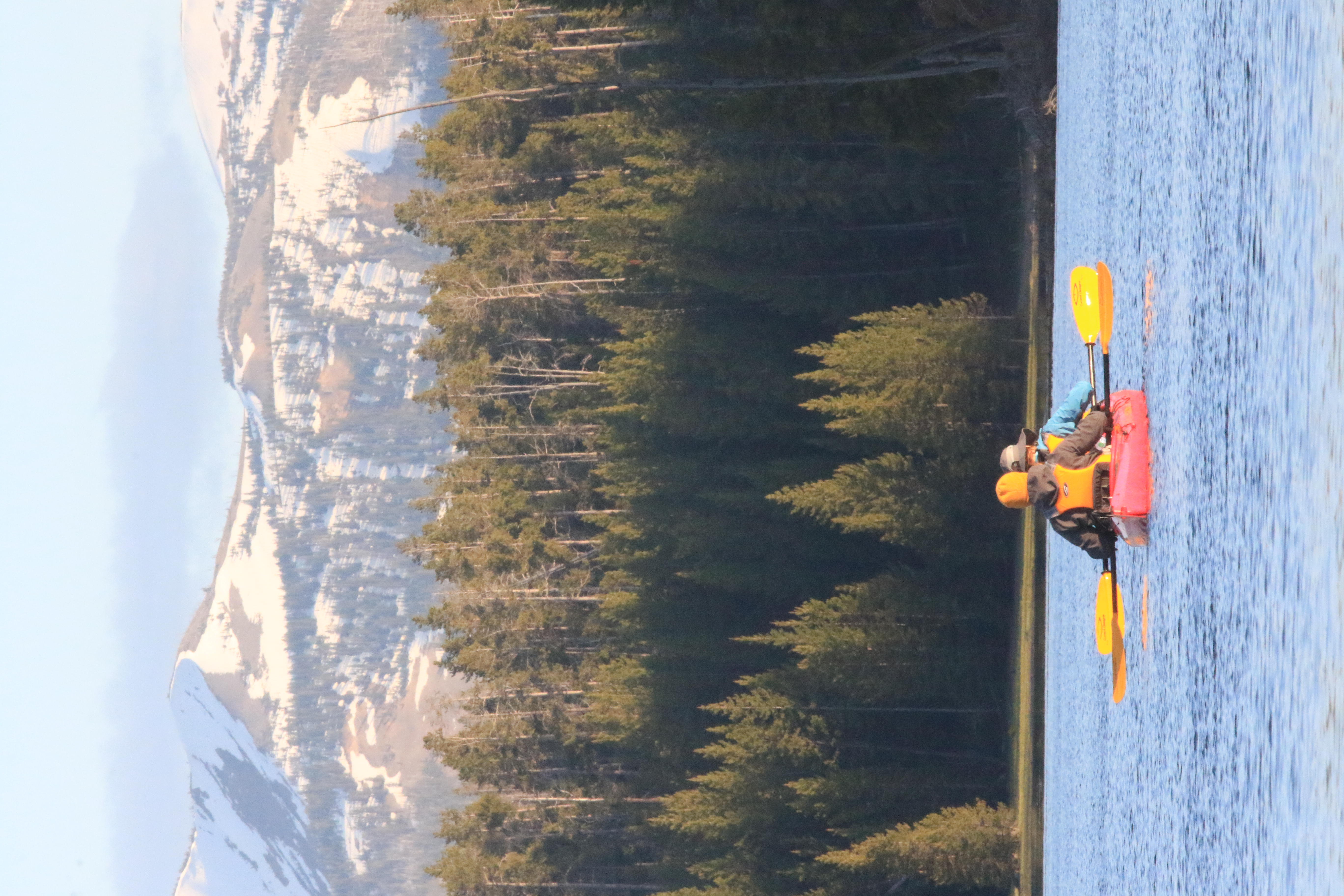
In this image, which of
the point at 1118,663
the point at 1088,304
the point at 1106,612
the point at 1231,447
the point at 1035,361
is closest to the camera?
the point at 1231,447

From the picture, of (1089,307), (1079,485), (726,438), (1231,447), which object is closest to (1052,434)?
(1079,485)

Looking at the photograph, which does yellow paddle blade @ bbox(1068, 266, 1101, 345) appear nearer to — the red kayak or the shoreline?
the red kayak

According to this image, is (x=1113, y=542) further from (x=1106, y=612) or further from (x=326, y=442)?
(x=326, y=442)

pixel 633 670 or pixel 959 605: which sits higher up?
pixel 959 605

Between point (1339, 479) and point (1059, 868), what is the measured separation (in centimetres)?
1523

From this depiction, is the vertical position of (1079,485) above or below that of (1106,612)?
above

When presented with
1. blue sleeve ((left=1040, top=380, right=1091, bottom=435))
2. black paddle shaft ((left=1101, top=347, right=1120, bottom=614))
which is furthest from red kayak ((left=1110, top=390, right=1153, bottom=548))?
blue sleeve ((left=1040, top=380, right=1091, bottom=435))

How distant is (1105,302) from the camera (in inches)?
511

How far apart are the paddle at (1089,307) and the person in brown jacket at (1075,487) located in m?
0.93

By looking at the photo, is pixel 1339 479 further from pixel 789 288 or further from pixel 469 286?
pixel 469 286

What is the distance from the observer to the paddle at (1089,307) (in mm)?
13094

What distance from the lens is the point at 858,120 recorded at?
86.3ft

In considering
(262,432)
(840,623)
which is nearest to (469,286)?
(840,623)

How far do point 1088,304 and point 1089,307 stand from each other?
0.18ft
